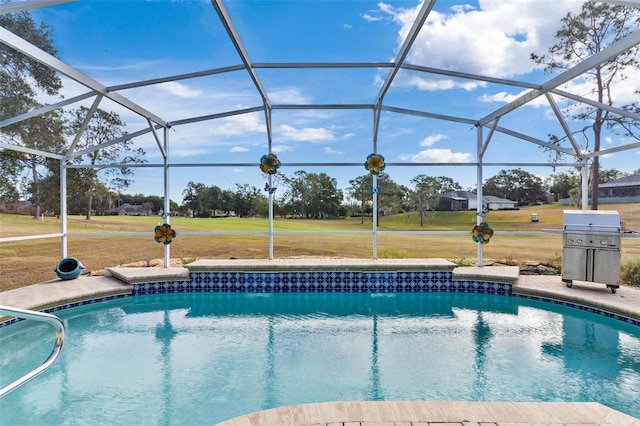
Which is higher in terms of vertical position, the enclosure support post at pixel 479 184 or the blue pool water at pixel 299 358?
Result: the enclosure support post at pixel 479 184

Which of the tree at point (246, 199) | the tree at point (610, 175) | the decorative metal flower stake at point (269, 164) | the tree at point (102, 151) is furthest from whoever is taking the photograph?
the tree at point (246, 199)

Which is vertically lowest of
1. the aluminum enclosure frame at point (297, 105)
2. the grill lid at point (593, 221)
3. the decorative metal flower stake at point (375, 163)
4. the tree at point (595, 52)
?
the grill lid at point (593, 221)

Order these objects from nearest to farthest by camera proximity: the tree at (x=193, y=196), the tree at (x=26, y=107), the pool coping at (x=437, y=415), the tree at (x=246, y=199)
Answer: the pool coping at (x=437, y=415) → the tree at (x=26, y=107) → the tree at (x=193, y=196) → the tree at (x=246, y=199)

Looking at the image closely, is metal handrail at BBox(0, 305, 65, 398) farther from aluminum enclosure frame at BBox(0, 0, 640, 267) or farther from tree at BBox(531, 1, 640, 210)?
tree at BBox(531, 1, 640, 210)

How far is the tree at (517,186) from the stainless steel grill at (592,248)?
10.9ft

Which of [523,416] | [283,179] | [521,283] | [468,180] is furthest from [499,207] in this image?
[523,416]

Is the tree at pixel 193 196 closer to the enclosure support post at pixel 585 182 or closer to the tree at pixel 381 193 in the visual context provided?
the tree at pixel 381 193

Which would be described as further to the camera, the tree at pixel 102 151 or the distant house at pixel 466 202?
the distant house at pixel 466 202

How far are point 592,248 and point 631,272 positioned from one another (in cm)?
278

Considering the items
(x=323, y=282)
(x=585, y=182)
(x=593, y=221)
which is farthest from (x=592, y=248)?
(x=323, y=282)

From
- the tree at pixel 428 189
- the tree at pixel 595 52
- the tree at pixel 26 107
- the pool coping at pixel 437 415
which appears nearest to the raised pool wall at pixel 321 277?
the tree at pixel 26 107

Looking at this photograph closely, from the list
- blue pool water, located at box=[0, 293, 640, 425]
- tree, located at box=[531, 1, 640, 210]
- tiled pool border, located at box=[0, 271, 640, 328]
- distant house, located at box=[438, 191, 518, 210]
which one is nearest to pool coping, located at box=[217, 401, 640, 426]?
blue pool water, located at box=[0, 293, 640, 425]

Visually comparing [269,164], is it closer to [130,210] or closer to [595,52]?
[130,210]

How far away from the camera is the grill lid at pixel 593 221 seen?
19.8 ft
